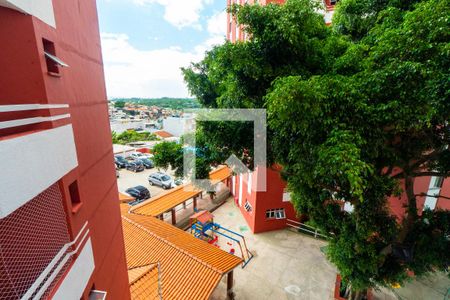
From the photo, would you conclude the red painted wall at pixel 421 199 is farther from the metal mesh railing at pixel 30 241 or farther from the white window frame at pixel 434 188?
the metal mesh railing at pixel 30 241

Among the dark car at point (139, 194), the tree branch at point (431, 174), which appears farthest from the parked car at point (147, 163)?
the tree branch at point (431, 174)

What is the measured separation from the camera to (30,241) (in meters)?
2.11

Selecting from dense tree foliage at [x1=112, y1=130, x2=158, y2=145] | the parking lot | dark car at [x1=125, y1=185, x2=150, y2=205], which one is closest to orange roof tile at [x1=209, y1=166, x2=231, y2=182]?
the parking lot

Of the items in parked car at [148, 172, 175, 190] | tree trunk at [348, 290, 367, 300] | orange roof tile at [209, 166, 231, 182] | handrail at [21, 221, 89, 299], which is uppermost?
handrail at [21, 221, 89, 299]

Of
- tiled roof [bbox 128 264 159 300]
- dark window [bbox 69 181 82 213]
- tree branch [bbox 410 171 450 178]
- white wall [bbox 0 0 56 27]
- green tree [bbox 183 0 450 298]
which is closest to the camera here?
white wall [bbox 0 0 56 27]

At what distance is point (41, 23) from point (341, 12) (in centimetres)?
782

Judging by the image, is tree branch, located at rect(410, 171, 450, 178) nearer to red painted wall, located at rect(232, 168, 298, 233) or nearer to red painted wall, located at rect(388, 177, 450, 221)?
red painted wall, located at rect(388, 177, 450, 221)

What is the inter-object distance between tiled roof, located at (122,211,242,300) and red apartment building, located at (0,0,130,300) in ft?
10.3

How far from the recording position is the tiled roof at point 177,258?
6.17 meters

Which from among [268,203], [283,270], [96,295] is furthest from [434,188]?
[96,295]

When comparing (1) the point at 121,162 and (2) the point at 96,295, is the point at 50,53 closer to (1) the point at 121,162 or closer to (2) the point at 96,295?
(2) the point at 96,295

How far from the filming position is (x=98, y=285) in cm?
346

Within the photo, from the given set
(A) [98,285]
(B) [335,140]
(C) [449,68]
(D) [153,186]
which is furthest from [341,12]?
(D) [153,186]

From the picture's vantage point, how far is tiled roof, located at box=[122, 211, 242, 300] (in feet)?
20.2
